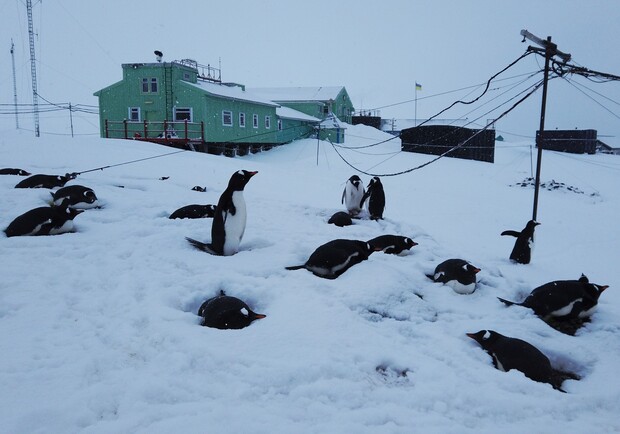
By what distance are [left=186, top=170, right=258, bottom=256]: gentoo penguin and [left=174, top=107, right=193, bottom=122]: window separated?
2286 cm

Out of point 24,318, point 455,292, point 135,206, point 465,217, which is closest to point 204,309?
point 24,318

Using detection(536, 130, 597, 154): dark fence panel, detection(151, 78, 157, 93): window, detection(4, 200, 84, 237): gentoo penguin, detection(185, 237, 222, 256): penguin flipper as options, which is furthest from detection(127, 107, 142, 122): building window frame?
detection(536, 130, 597, 154): dark fence panel

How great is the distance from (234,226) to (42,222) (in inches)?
105

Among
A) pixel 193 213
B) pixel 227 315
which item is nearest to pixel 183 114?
pixel 193 213

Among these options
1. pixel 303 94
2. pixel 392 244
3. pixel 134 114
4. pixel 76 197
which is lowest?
pixel 392 244

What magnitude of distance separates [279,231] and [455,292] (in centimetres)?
308

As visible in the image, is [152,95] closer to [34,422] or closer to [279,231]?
[279,231]

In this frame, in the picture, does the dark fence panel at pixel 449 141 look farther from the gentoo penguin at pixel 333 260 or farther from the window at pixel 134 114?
the gentoo penguin at pixel 333 260

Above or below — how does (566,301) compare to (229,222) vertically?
below

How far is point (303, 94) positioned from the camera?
44.9 meters

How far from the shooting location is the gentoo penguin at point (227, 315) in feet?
12.8

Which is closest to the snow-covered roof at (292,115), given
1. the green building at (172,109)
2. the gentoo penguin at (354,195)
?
the green building at (172,109)

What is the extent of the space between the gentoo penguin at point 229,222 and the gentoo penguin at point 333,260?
112 cm

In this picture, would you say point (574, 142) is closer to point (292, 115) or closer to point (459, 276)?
point (292, 115)
